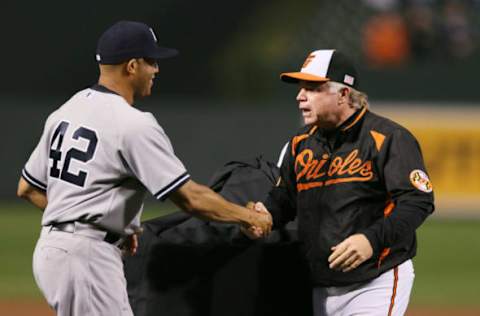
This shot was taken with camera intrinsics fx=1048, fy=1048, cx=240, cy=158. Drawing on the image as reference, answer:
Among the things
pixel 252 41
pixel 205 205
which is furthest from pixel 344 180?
pixel 252 41

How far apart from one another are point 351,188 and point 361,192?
5 centimetres

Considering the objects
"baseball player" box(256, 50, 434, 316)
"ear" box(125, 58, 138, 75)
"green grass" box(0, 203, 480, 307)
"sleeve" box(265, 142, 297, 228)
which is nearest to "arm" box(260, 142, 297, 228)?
"sleeve" box(265, 142, 297, 228)

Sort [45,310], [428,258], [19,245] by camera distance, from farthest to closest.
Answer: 1. [19,245]
2. [428,258]
3. [45,310]

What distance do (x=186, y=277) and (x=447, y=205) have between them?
10176 mm

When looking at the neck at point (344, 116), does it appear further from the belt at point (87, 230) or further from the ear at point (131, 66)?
the belt at point (87, 230)

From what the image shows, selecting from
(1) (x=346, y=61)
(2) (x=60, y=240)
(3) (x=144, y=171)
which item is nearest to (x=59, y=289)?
(2) (x=60, y=240)

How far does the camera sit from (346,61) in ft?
17.6

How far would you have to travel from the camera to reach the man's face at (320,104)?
5.31 metres

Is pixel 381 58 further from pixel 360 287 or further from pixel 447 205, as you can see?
pixel 360 287

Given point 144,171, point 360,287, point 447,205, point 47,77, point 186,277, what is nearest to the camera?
point 144,171

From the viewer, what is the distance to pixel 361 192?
5.21 m

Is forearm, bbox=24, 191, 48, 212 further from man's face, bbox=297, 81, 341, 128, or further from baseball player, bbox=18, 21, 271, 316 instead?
man's face, bbox=297, 81, 341, 128

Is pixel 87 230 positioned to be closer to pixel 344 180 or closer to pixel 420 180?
pixel 344 180

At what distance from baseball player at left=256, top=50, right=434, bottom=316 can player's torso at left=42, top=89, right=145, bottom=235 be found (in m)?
0.94
